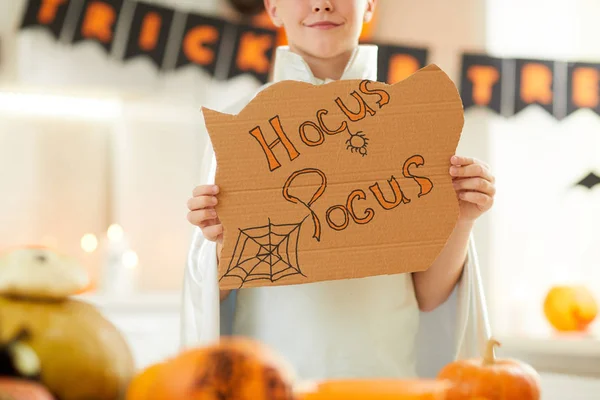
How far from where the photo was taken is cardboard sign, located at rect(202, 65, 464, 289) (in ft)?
2.58

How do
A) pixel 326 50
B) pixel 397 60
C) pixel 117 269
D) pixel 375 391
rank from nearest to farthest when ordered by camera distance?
pixel 375 391 → pixel 326 50 → pixel 117 269 → pixel 397 60

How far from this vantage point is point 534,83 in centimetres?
260

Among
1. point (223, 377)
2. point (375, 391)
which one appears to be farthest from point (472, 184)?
point (223, 377)

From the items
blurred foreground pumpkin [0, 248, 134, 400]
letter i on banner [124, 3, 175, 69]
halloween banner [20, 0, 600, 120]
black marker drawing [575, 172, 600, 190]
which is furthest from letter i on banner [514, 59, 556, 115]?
blurred foreground pumpkin [0, 248, 134, 400]

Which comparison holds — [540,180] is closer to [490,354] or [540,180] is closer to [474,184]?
[474,184]

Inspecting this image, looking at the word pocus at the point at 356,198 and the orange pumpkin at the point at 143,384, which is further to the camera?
the word pocus at the point at 356,198

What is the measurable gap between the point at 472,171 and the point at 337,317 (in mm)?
325

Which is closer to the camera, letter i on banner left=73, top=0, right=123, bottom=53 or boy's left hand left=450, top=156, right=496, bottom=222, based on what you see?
boy's left hand left=450, top=156, right=496, bottom=222

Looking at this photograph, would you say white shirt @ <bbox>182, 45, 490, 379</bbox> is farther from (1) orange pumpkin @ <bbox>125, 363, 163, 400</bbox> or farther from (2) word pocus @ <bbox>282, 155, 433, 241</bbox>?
(1) orange pumpkin @ <bbox>125, 363, 163, 400</bbox>

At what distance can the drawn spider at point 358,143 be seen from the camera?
796mm

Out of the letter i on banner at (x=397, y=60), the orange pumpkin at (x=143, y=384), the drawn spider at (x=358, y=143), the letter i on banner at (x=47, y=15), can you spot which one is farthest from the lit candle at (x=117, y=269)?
the orange pumpkin at (x=143, y=384)

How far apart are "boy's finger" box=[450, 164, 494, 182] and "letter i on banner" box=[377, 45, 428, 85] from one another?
169cm

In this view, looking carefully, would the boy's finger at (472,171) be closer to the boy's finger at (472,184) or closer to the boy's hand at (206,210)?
the boy's finger at (472,184)

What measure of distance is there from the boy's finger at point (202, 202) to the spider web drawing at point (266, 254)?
5 centimetres
